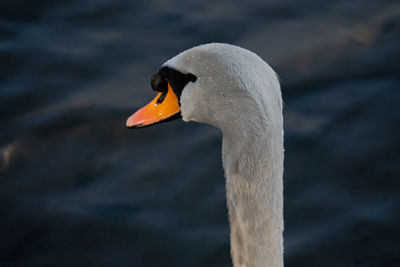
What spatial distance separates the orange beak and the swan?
41 millimetres

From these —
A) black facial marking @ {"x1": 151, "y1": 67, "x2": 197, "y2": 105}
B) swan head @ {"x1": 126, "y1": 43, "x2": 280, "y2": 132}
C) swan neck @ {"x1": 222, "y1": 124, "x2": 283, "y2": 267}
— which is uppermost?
black facial marking @ {"x1": 151, "y1": 67, "x2": 197, "y2": 105}

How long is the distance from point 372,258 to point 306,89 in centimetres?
152

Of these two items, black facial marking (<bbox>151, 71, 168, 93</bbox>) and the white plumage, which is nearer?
the white plumage

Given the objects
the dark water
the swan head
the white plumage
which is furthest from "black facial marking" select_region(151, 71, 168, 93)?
the dark water

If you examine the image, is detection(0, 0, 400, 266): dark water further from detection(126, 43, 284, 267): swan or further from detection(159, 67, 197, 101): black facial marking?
detection(159, 67, 197, 101): black facial marking

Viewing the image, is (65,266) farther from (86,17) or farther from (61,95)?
(86,17)

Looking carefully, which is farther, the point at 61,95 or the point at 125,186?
the point at 61,95

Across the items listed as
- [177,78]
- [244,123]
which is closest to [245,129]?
[244,123]

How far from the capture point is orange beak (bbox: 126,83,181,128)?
2639mm

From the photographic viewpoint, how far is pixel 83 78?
519 cm

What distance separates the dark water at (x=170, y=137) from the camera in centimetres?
405

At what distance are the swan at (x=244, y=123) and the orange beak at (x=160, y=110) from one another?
1.6 inches

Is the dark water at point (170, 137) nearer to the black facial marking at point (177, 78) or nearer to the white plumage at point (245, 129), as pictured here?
the white plumage at point (245, 129)

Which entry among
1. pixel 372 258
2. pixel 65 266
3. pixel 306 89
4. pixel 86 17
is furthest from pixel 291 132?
pixel 86 17
